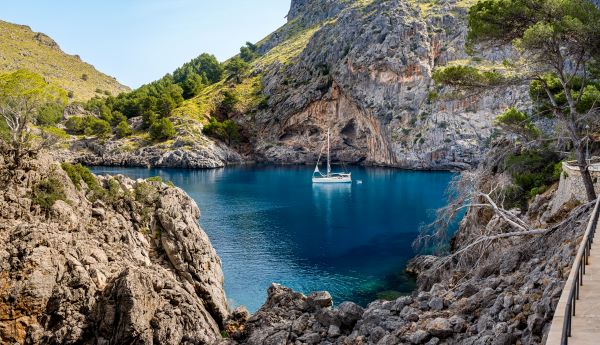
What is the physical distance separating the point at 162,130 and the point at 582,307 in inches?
4506

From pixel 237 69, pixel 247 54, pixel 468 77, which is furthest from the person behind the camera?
pixel 247 54

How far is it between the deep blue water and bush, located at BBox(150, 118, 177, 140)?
21545 mm

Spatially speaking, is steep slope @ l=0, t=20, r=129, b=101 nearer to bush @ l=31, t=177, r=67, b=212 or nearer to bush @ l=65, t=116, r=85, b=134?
bush @ l=65, t=116, r=85, b=134

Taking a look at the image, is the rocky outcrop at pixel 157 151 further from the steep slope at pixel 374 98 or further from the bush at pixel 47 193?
the bush at pixel 47 193

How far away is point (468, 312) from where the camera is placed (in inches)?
473

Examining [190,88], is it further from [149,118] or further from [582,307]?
[582,307]

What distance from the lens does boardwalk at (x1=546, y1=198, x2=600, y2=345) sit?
24.0 ft

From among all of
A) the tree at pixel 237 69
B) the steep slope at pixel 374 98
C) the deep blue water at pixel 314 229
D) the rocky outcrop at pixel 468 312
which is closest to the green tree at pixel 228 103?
the steep slope at pixel 374 98

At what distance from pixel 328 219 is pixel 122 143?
76.9 m

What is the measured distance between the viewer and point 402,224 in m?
53.6

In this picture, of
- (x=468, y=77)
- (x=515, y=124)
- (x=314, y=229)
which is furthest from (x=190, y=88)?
(x=468, y=77)

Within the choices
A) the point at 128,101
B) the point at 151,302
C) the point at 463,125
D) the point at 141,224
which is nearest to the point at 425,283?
the point at 151,302

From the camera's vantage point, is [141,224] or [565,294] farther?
[141,224]

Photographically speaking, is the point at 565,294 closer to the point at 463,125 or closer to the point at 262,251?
the point at 262,251
